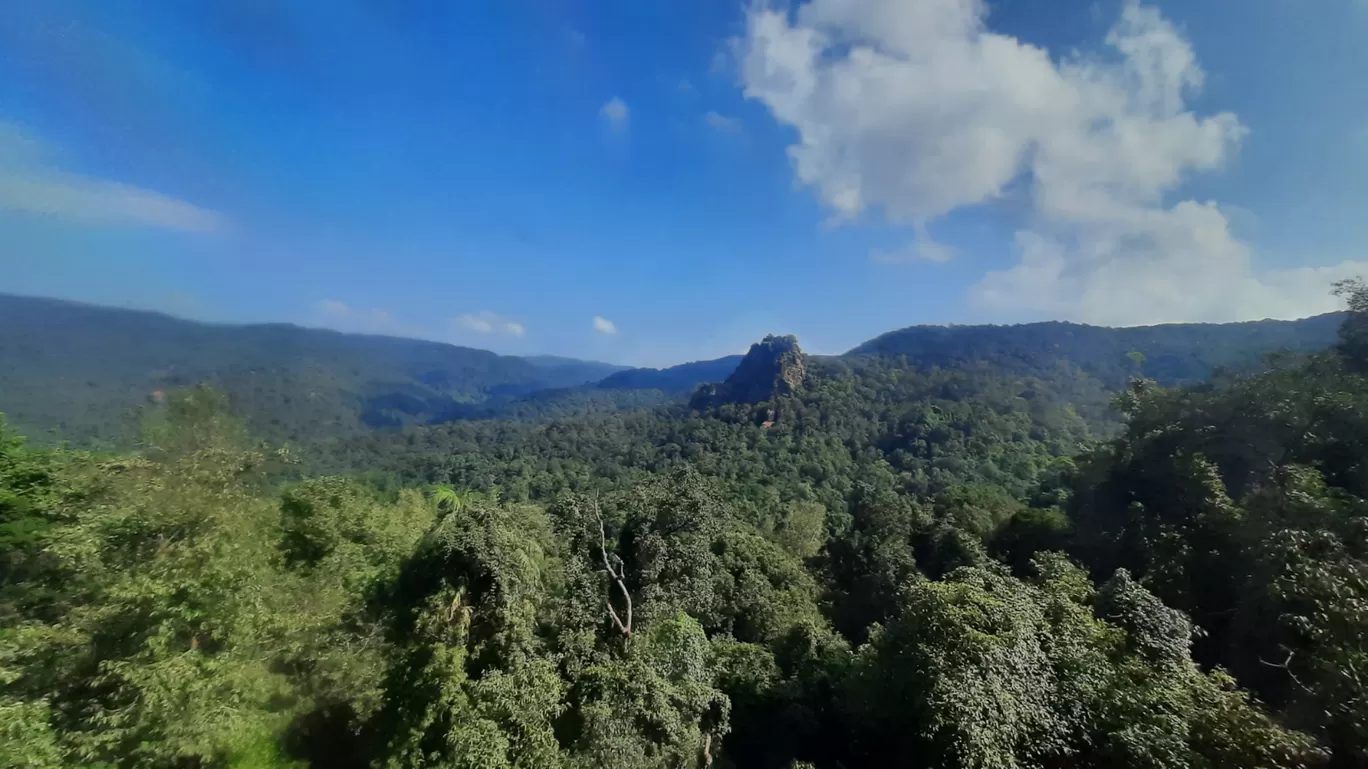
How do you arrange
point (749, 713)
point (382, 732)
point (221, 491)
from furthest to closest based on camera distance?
point (749, 713) → point (382, 732) → point (221, 491)

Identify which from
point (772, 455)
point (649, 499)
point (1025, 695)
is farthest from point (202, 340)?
point (1025, 695)

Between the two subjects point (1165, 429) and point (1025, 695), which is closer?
point (1025, 695)

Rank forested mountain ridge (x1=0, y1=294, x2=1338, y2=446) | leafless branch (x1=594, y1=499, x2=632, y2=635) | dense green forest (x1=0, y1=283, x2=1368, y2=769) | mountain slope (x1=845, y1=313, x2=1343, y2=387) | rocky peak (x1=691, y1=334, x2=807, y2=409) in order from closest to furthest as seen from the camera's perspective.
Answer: dense green forest (x1=0, y1=283, x2=1368, y2=769)
leafless branch (x1=594, y1=499, x2=632, y2=635)
forested mountain ridge (x1=0, y1=294, x2=1338, y2=446)
rocky peak (x1=691, y1=334, x2=807, y2=409)
mountain slope (x1=845, y1=313, x2=1343, y2=387)

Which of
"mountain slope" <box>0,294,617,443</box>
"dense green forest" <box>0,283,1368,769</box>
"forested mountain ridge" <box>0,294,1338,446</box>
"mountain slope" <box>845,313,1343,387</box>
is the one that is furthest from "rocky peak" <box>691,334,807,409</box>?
"dense green forest" <box>0,283,1368,769</box>

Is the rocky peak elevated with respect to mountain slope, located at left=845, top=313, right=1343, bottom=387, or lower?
lower

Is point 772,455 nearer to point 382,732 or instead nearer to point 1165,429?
point 1165,429

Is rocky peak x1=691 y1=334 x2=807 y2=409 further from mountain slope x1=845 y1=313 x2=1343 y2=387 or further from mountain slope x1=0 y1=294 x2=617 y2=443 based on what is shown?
mountain slope x1=0 y1=294 x2=617 y2=443

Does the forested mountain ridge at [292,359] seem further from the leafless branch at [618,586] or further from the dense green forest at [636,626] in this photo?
the leafless branch at [618,586]
